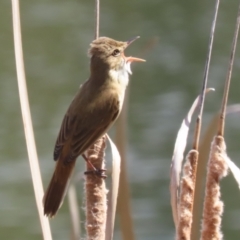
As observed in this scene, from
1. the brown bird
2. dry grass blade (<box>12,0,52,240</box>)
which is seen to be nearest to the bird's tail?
the brown bird

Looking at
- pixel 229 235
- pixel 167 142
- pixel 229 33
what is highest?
pixel 229 33

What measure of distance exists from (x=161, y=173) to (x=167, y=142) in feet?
1.59

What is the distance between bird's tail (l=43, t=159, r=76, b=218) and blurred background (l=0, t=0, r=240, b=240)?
267cm

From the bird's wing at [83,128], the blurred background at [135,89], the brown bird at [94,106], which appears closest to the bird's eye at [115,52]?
the brown bird at [94,106]

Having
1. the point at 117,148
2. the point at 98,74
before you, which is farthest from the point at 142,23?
the point at 117,148

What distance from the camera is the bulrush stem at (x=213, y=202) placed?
2.20 meters

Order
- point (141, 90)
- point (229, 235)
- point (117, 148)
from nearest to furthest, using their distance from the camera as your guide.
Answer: point (117, 148)
point (229, 235)
point (141, 90)

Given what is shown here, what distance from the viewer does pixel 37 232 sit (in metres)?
6.54

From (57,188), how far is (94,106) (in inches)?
19.5

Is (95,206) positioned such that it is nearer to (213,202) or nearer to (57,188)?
(213,202)

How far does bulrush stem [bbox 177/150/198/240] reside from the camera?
7.15ft

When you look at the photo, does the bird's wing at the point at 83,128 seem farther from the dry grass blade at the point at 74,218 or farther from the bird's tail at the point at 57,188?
the dry grass blade at the point at 74,218

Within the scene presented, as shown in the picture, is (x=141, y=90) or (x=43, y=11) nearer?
(x=141, y=90)

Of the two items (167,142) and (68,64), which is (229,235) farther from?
(68,64)
